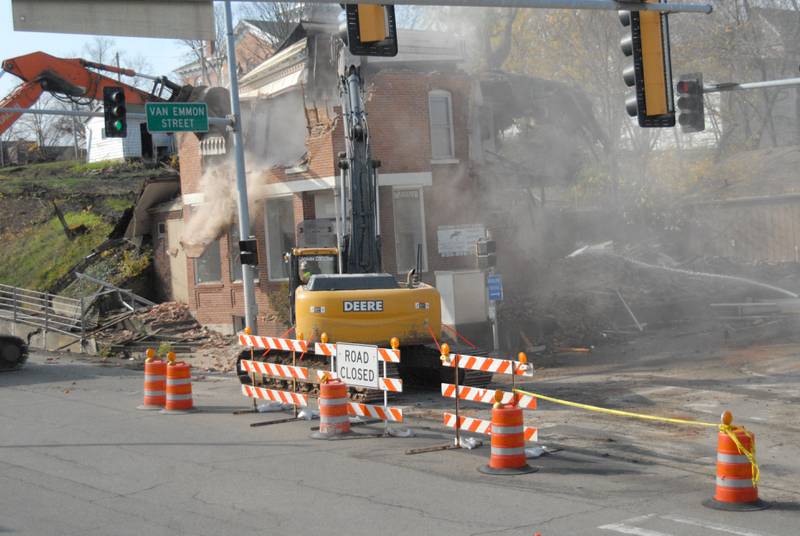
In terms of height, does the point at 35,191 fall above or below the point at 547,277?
above

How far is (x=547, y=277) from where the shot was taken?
98.2 feet

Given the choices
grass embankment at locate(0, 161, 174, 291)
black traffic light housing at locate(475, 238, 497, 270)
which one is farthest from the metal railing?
black traffic light housing at locate(475, 238, 497, 270)

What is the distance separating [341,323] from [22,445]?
5966 millimetres

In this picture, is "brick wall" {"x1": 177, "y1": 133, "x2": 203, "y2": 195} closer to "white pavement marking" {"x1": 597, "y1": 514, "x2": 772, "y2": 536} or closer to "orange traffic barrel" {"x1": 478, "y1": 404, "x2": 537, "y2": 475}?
"orange traffic barrel" {"x1": 478, "y1": 404, "x2": 537, "y2": 475}

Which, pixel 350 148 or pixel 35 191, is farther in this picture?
pixel 35 191

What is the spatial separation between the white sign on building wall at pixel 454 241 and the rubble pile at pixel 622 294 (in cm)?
197

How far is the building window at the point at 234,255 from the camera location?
29266 millimetres

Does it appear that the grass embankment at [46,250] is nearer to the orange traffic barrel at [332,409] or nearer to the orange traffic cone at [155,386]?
the orange traffic cone at [155,386]

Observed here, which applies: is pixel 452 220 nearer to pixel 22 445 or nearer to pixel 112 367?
pixel 112 367

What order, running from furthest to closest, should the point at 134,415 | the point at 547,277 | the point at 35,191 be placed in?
the point at 35,191
the point at 547,277
the point at 134,415

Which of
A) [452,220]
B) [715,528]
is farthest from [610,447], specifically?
[452,220]

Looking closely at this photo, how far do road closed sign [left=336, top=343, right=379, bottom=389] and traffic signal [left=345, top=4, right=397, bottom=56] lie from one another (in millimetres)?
4450


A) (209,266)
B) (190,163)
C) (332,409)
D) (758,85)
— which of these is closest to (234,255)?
(209,266)

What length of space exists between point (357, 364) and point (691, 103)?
8.38 metres
